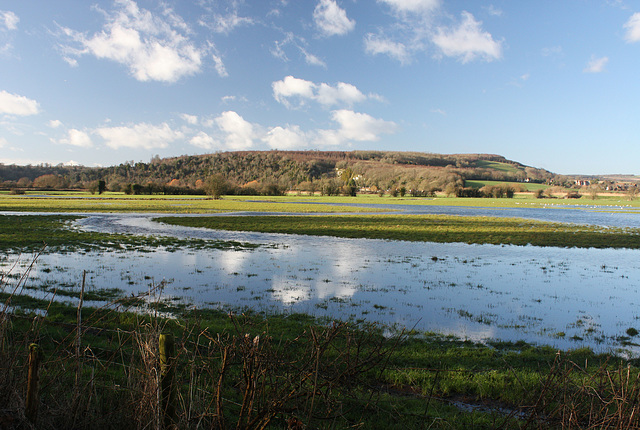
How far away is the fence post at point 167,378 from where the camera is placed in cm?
326

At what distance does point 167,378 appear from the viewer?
3.32 metres

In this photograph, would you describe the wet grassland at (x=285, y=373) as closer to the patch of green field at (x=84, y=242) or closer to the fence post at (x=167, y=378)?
the fence post at (x=167, y=378)

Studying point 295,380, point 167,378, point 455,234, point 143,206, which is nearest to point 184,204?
point 143,206

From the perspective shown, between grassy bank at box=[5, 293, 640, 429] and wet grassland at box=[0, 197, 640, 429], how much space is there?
0.08 ft

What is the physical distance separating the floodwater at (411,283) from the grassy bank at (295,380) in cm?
144

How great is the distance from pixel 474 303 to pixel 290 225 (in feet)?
82.7

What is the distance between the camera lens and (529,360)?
25.6ft

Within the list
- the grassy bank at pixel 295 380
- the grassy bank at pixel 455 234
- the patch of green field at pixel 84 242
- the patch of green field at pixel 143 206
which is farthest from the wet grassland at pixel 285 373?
the patch of green field at pixel 143 206

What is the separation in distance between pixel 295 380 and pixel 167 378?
3.62 ft

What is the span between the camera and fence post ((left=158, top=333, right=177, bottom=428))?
3256 millimetres

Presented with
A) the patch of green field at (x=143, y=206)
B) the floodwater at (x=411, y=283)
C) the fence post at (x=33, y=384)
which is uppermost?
the fence post at (x=33, y=384)

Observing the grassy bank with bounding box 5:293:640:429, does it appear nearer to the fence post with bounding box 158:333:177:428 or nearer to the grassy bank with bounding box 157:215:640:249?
the fence post with bounding box 158:333:177:428

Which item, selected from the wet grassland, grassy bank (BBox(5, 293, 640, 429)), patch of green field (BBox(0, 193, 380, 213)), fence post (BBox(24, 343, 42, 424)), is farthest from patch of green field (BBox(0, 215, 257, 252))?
patch of green field (BBox(0, 193, 380, 213))

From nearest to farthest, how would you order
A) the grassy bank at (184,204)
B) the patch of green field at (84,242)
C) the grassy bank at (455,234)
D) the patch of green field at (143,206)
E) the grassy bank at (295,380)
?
the grassy bank at (295,380), the patch of green field at (84,242), the grassy bank at (455,234), the patch of green field at (143,206), the grassy bank at (184,204)
